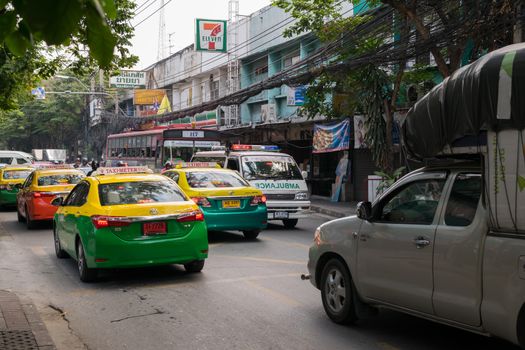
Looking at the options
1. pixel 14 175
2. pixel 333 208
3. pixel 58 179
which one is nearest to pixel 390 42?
pixel 333 208

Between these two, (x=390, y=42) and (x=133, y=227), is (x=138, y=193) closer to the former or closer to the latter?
(x=133, y=227)

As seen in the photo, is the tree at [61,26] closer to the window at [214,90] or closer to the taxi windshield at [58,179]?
the taxi windshield at [58,179]

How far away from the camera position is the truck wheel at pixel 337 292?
5.90 m

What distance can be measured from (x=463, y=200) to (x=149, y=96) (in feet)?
139

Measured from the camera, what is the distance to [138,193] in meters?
8.64

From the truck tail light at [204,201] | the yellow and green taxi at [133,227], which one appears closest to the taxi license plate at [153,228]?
the yellow and green taxi at [133,227]

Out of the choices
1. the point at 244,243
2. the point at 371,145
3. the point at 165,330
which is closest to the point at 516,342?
the point at 165,330

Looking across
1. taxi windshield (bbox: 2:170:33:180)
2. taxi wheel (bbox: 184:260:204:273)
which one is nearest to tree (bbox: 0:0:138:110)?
taxi wheel (bbox: 184:260:204:273)

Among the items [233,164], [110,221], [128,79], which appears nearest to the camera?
[110,221]

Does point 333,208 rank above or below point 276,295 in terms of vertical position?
below

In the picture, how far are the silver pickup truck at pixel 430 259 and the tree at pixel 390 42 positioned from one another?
277 inches

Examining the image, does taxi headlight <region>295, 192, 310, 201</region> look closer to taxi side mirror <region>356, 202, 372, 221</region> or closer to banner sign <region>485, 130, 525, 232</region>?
taxi side mirror <region>356, 202, 372, 221</region>

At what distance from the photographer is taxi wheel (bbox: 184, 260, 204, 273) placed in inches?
341

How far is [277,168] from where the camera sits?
15023 millimetres
